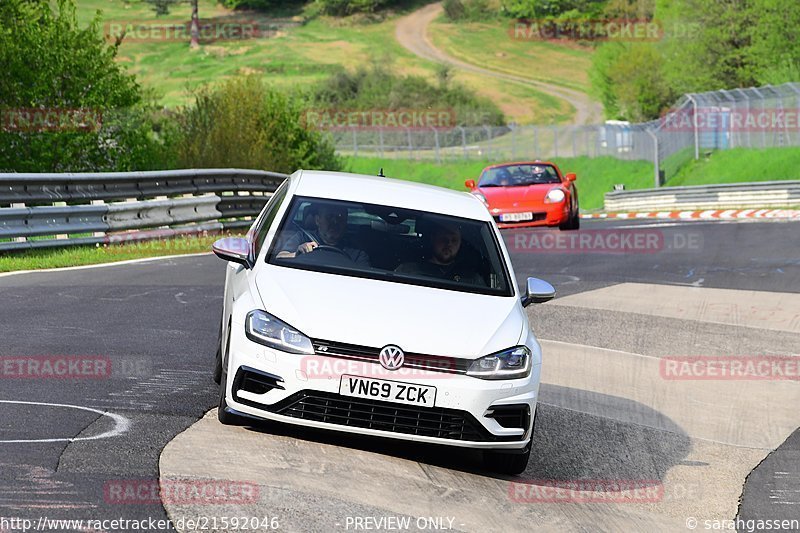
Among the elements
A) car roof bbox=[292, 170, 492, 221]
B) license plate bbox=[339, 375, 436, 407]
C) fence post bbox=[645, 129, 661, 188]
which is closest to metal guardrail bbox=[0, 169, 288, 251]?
car roof bbox=[292, 170, 492, 221]

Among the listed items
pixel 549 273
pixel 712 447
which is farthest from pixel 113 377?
pixel 549 273

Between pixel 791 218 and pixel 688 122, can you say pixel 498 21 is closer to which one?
pixel 688 122

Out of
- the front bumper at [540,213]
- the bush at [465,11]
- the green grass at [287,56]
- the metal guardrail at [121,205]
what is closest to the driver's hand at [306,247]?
the metal guardrail at [121,205]

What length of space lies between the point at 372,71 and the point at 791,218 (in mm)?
87740

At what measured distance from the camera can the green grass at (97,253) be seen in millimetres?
16328

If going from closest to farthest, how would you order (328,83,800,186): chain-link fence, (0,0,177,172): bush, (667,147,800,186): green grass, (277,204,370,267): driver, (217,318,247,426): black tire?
(217,318,247,426): black tire
(277,204,370,267): driver
(0,0,177,172): bush
(328,83,800,186): chain-link fence
(667,147,800,186): green grass

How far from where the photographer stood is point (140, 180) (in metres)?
20.8

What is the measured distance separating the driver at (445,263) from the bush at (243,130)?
22.6m

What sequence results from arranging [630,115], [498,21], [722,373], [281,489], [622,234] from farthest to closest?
[498,21] → [630,115] → [622,234] → [722,373] → [281,489]

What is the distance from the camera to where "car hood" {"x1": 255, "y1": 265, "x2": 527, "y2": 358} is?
6.73 metres

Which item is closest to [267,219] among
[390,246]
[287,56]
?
[390,246]

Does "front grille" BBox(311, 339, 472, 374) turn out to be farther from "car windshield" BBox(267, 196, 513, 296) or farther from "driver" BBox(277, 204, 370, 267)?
"driver" BBox(277, 204, 370, 267)

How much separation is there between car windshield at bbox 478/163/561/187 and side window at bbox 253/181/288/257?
54.2 feet

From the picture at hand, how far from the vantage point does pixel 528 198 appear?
24406mm
